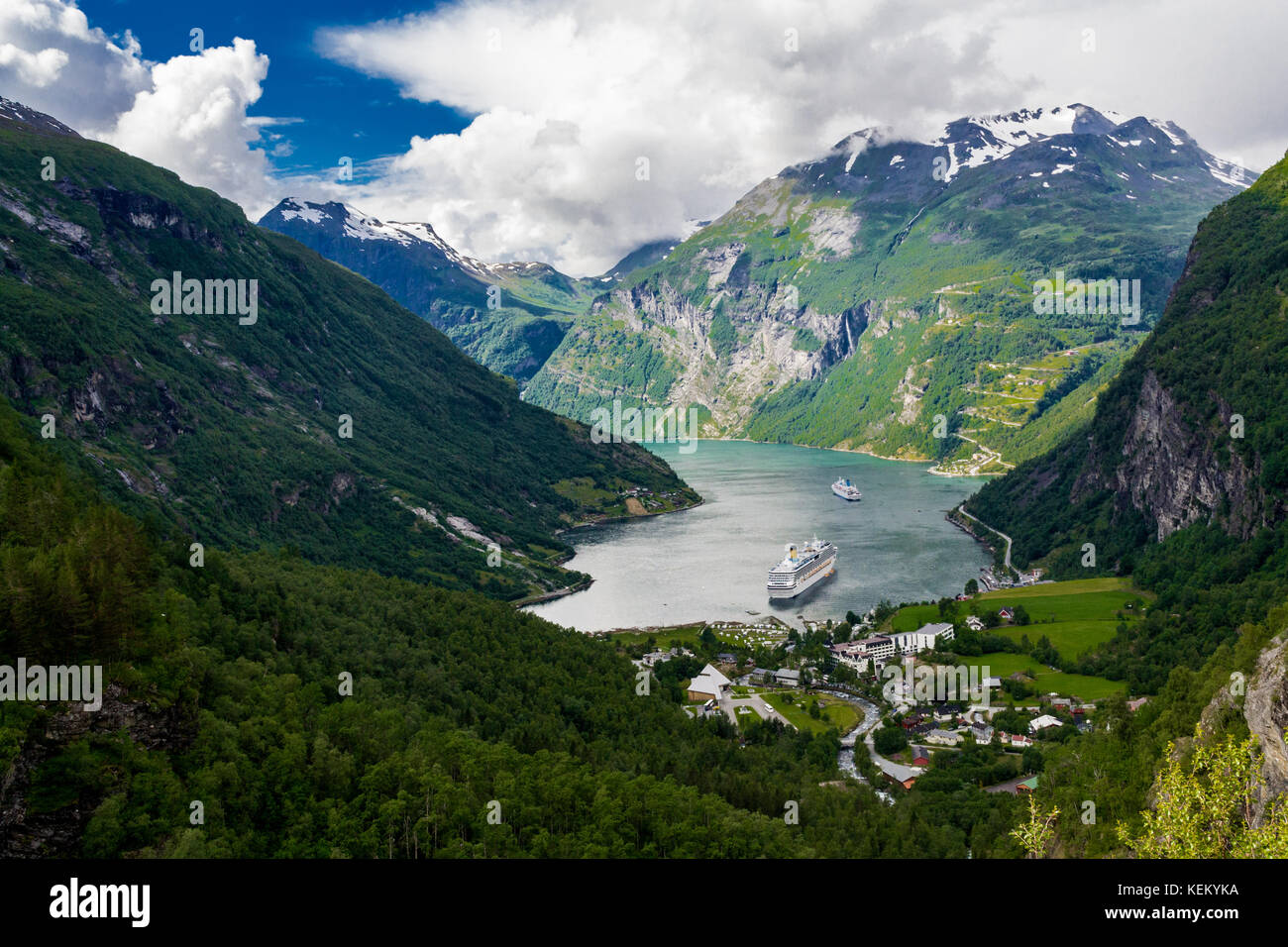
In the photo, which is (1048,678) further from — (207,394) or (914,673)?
(207,394)

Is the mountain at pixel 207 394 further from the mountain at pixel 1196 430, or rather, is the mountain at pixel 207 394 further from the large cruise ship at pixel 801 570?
the mountain at pixel 1196 430

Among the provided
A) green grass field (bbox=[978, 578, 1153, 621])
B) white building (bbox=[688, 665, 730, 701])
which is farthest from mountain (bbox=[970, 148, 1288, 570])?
white building (bbox=[688, 665, 730, 701])

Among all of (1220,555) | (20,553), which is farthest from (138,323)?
(1220,555)

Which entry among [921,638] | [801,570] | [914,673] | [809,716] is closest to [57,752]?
[809,716]

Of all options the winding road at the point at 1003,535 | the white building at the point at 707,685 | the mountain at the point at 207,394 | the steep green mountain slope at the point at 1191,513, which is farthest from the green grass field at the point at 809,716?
the winding road at the point at 1003,535
